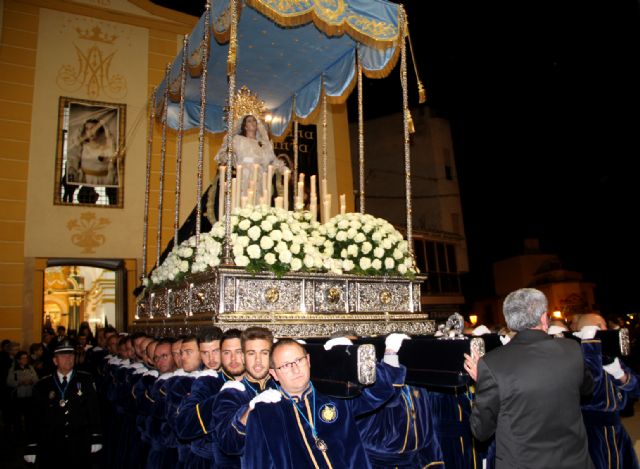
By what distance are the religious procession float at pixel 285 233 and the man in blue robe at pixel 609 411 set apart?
46.2 inches

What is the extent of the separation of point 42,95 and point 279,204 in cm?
928

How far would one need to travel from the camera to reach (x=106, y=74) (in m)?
14.3

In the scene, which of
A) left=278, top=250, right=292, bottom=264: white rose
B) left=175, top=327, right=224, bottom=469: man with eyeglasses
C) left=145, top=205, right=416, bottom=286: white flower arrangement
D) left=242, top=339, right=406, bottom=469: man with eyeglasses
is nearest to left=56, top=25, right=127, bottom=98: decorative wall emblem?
left=145, top=205, right=416, bottom=286: white flower arrangement

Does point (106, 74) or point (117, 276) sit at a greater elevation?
point (106, 74)

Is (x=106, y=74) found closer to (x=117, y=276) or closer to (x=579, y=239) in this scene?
(x=117, y=276)

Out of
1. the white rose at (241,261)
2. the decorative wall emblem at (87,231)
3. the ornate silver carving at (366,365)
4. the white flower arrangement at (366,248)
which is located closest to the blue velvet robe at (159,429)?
the white rose at (241,261)

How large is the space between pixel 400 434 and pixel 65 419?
3.71 meters

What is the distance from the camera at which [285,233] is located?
5.80m

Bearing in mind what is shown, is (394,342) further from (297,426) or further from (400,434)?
(297,426)

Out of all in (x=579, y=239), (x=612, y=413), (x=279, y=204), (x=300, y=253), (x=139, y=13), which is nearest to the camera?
(x=612, y=413)

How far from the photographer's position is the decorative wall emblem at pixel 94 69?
14.0 metres

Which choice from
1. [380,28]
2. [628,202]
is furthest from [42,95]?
[628,202]

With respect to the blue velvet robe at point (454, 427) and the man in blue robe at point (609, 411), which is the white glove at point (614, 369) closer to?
the man in blue robe at point (609, 411)

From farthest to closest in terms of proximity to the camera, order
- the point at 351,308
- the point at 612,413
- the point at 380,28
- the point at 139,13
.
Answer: the point at 139,13 → the point at 380,28 → the point at 351,308 → the point at 612,413
